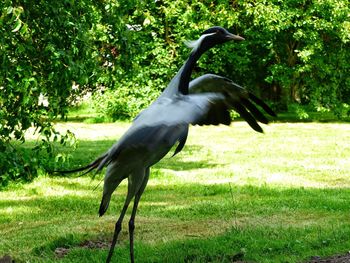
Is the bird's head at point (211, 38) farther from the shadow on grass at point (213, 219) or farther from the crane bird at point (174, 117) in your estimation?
the shadow on grass at point (213, 219)

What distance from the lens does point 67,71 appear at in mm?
8539

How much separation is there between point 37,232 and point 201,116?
354cm

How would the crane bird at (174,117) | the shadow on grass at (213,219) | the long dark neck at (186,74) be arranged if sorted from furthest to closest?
the shadow on grass at (213,219), the long dark neck at (186,74), the crane bird at (174,117)

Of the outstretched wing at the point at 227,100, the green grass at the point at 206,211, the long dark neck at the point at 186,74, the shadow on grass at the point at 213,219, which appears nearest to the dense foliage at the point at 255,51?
the green grass at the point at 206,211

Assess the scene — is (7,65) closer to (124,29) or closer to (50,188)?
(124,29)

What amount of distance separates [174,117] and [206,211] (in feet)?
13.3

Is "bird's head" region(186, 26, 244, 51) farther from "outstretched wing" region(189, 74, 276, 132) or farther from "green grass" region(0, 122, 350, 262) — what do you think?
"green grass" region(0, 122, 350, 262)

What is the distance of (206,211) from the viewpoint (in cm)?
798

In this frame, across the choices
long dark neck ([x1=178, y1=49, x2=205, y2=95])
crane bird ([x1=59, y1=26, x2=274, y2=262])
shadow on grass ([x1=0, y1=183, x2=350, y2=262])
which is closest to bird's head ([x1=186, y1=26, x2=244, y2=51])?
crane bird ([x1=59, y1=26, x2=274, y2=262])

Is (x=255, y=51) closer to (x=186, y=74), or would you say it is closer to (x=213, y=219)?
(x=213, y=219)

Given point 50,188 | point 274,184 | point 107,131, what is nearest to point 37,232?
point 50,188

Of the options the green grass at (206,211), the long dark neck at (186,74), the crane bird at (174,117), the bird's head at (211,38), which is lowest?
the green grass at (206,211)

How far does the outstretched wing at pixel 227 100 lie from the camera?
451cm

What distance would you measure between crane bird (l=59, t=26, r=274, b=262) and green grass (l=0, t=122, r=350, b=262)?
1329 mm
